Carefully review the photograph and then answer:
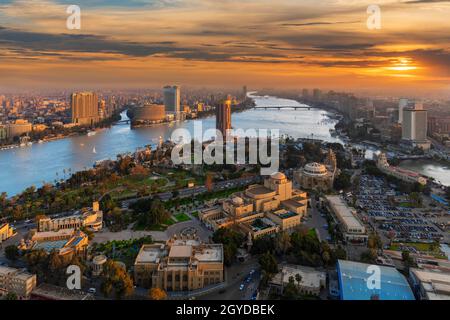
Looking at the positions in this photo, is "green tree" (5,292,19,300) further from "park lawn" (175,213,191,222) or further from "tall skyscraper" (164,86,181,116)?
"tall skyscraper" (164,86,181,116)

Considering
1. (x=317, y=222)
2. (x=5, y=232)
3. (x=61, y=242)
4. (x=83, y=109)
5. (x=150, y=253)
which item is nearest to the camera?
(x=150, y=253)

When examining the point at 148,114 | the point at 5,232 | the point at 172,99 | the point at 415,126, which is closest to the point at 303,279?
the point at 5,232

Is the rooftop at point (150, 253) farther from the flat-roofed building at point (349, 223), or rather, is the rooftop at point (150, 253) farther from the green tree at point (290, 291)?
the flat-roofed building at point (349, 223)

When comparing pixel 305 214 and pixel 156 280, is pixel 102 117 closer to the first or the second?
pixel 305 214

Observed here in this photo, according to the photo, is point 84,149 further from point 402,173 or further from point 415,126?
point 415,126

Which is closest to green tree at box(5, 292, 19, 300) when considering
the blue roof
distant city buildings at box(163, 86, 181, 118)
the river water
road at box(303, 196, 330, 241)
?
the blue roof

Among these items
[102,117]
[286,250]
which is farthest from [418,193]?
[102,117]
